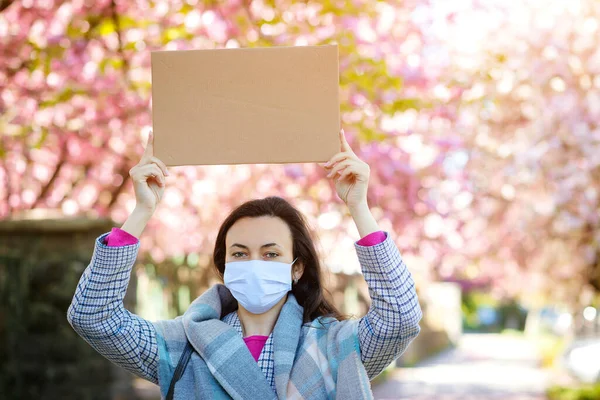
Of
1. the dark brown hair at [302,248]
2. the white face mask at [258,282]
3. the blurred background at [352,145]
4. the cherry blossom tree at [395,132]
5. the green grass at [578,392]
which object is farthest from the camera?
the green grass at [578,392]

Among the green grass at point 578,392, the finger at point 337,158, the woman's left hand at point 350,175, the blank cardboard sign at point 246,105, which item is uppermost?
the blank cardboard sign at point 246,105

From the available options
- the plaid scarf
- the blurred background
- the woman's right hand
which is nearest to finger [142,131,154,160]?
the woman's right hand

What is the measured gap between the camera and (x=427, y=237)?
1238 cm

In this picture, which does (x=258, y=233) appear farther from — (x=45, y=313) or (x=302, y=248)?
(x=45, y=313)

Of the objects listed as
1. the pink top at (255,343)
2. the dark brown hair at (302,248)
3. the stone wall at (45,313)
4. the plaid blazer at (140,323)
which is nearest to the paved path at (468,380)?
the stone wall at (45,313)

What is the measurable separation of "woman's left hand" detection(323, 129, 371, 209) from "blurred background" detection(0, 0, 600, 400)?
8.23 feet

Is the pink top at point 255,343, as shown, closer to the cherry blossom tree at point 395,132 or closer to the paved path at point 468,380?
the cherry blossom tree at point 395,132

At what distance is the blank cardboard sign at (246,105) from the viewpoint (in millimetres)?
3043

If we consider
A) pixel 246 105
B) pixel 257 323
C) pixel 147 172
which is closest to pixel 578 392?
pixel 257 323

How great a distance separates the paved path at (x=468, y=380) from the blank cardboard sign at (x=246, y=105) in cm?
949

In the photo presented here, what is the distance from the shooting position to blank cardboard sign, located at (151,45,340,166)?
304cm

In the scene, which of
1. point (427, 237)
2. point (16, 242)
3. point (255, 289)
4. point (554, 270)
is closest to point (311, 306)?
point (255, 289)

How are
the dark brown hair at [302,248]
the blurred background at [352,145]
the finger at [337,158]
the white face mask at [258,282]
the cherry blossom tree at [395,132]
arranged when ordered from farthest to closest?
the cherry blossom tree at [395,132], the blurred background at [352,145], the dark brown hair at [302,248], the white face mask at [258,282], the finger at [337,158]

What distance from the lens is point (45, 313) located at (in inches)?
284
